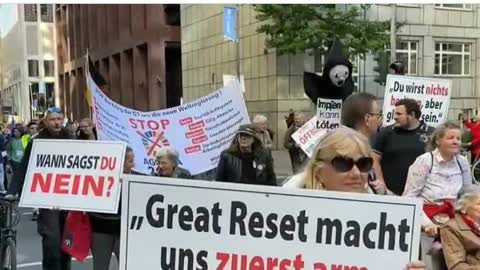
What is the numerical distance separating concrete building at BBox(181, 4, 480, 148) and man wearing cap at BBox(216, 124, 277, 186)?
64.9 feet

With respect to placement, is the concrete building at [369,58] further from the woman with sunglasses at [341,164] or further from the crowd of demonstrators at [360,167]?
the woman with sunglasses at [341,164]

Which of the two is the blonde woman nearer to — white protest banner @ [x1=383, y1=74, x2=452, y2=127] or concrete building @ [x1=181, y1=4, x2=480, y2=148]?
white protest banner @ [x1=383, y1=74, x2=452, y2=127]

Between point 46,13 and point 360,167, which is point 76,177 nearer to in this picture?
point 360,167

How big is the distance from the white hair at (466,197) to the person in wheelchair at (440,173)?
2.93 ft

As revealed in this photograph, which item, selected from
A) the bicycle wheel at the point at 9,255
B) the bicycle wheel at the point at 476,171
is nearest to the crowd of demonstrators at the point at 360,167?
the bicycle wheel at the point at 9,255

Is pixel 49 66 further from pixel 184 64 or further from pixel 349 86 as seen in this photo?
pixel 349 86

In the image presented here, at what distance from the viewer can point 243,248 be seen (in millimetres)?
2594

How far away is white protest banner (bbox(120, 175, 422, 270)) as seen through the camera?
2393 millimetres

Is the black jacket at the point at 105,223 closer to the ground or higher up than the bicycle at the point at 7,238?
higher up

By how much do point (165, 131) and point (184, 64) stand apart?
29.9 meters

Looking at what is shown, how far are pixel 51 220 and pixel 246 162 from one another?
197 cm

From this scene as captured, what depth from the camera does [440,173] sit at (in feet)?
16.8

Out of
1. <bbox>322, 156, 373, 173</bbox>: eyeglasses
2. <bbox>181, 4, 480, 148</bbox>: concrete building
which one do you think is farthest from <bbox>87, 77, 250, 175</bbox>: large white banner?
<bbox>181, 4, 480, 148</bbox>: concrete building

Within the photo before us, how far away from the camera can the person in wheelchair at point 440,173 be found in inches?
198
